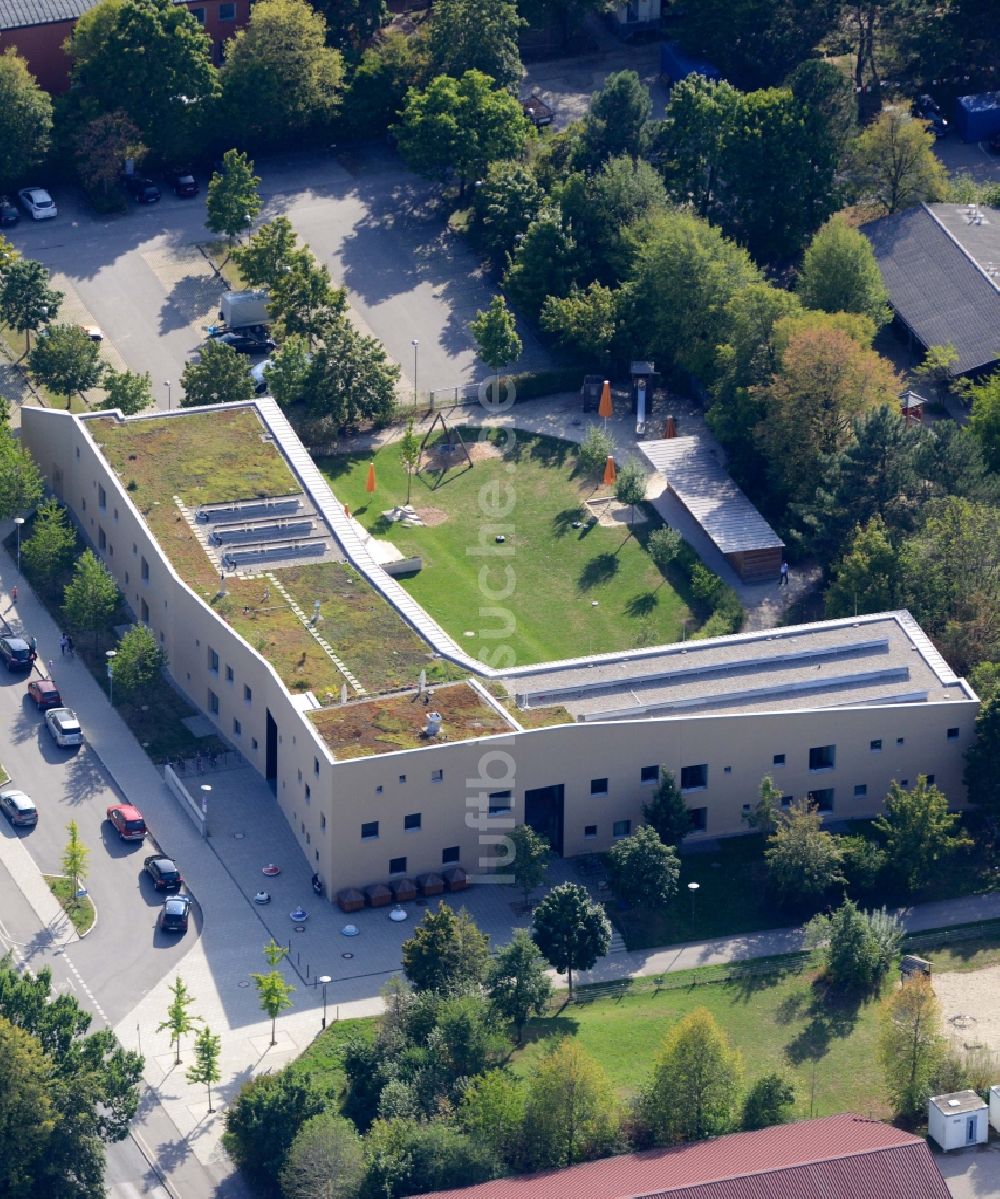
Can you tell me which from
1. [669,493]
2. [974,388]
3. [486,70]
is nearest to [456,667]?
[669,493]

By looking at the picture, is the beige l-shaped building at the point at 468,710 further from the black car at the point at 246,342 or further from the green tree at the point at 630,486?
the black car at the point at 246,342

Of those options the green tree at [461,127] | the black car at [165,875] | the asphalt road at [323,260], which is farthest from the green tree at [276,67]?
the black car at [165,875]

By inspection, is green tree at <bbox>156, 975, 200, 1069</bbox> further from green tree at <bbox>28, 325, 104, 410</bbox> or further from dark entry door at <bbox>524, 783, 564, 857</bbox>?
green tree at <bbox>28, 325, 104, 410</bbox>

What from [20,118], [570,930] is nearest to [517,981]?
[570,930]

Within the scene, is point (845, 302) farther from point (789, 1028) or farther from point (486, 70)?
point (789, 1028)

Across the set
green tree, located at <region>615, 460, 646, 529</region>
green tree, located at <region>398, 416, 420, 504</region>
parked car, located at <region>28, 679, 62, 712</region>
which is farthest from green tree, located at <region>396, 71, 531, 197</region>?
parked car, located at <region>28, 679, 62, 712</region>
